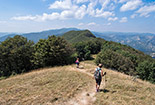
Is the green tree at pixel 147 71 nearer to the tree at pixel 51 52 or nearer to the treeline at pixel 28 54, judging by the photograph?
the treeline at pixel 28 54

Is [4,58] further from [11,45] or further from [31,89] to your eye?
[31,89]

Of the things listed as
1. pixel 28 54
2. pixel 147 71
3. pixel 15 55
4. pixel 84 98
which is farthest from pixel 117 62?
pixel 15 55

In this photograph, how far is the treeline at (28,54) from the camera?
22.4 meters

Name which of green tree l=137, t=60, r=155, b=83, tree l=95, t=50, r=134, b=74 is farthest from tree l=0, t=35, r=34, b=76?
green tree l=137, t=60, r=155, b=83

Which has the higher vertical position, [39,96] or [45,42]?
[45,42]

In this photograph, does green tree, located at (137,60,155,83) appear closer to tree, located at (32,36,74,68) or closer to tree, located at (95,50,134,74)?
tree, located at (95,50,134,74)

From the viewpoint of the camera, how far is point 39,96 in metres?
7.47

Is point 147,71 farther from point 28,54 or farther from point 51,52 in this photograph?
point 28,54

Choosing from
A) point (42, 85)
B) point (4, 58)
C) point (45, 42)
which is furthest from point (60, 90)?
point (4, 58)

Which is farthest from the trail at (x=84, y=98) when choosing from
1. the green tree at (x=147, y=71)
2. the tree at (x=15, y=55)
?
the green tree at (x=147, y=71)

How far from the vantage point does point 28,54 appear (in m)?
24.3

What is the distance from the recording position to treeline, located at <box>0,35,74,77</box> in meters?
22.4

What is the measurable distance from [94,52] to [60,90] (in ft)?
213

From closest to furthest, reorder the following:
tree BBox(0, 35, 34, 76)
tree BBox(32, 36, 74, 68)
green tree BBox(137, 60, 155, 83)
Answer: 1. tree BBox(32, 36, 74, 68)
2. tree BBox(0, 35, 34, 76)
3. green tree BBox(137, 60, 155, 83)
